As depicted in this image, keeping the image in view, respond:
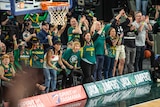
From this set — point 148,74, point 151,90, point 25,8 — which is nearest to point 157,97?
point 151,90

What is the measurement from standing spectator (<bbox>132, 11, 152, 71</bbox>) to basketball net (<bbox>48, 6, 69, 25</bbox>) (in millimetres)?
2221

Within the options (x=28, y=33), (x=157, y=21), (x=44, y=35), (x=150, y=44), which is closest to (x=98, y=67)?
(x=44, y=35)

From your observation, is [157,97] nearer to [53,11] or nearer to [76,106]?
[76,106]

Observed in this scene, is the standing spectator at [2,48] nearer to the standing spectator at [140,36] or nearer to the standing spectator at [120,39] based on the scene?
the standing spectator at [120,39]

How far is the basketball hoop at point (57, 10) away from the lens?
8.30 metres

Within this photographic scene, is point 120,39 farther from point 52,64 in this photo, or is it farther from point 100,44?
point 52,64

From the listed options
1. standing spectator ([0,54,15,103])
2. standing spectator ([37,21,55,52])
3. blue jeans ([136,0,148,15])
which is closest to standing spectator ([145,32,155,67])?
blue jeans ([136,0,148,15])

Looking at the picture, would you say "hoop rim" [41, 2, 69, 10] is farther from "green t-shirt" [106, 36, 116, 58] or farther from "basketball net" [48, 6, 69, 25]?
"green t-shirt" [106, 36, 116, 58]

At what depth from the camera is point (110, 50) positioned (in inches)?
371

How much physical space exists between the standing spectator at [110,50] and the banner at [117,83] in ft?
0.65

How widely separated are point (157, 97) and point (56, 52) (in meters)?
2.48

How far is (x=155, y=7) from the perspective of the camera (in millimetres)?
10438

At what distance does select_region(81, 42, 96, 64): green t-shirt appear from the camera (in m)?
8.91

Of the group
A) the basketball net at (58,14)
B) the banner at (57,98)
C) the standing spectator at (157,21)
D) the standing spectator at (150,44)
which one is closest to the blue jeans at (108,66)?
the banner at (57,98)
